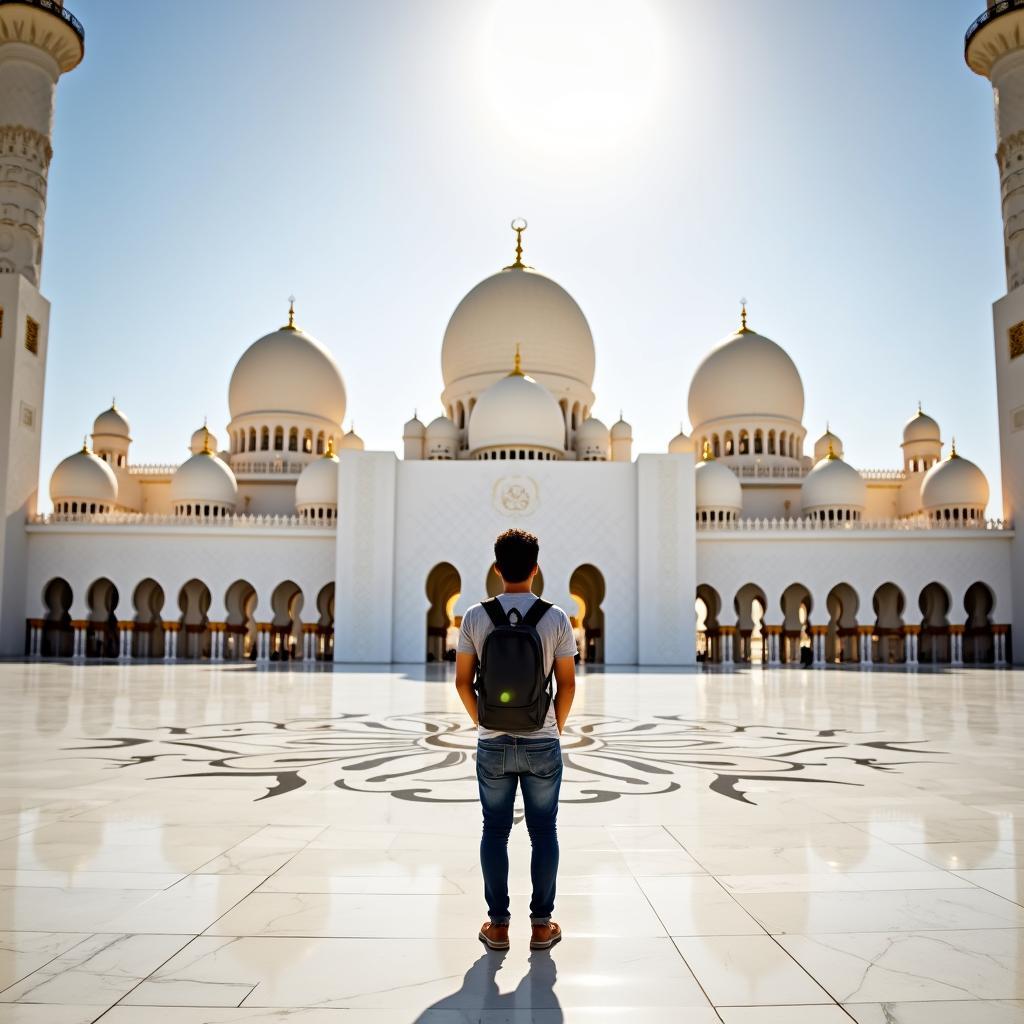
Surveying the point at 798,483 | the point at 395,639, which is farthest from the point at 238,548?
the point at 798,483

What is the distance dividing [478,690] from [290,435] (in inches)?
929

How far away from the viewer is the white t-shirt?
2162mm

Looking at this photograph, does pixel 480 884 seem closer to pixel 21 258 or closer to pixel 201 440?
pixel 21 258

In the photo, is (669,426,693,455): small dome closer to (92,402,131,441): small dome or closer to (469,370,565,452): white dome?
(469,370,565,452): white dome

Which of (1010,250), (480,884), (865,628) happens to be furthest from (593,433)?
(480,884)

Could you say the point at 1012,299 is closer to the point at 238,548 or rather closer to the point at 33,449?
the point at 238,548

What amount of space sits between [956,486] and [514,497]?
10.6 metres

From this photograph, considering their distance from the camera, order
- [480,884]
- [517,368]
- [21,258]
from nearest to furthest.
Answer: [480,884] < [21,258] < [517,368]

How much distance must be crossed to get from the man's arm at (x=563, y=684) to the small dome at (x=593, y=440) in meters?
20.1

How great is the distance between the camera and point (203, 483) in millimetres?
22156

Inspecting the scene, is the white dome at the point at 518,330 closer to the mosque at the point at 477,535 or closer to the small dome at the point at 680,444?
the mosque at the point at 477,535

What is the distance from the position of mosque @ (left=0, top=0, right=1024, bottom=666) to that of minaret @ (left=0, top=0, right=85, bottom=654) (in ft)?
0.16

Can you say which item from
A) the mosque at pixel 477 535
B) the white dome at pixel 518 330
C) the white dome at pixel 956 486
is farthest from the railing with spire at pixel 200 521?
the white dome at pixel 956 486

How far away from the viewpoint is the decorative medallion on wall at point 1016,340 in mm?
19547
